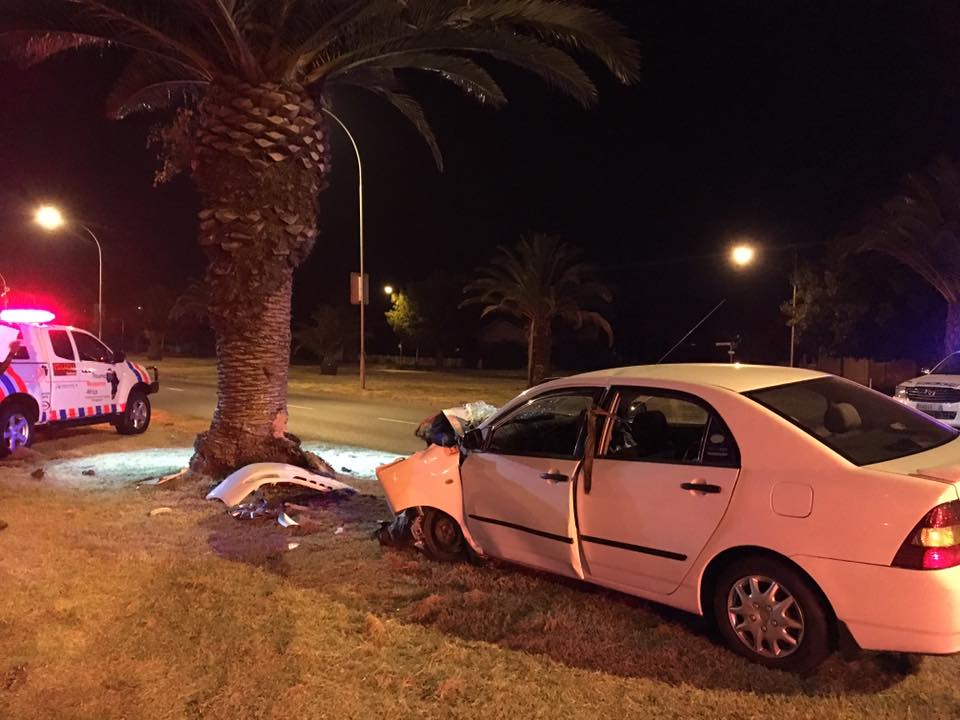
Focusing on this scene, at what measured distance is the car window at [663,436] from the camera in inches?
162

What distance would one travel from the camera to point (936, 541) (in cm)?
340

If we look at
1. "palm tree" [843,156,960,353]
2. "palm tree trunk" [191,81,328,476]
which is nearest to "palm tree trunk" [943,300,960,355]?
"palm tree" [843,156,960,353]

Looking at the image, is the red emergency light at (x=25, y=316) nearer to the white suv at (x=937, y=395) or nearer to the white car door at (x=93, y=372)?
the white car door at (x=93, y=372)

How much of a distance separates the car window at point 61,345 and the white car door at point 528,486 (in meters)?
8.97

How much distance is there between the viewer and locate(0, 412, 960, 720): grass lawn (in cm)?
359

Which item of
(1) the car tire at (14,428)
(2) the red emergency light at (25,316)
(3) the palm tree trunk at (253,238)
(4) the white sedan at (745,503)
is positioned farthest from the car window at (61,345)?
(4) the white sedan at (745,503)

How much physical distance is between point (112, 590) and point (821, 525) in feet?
14.4

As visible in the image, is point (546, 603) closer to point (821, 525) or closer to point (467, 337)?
point (821, 525)

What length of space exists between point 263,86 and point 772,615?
23.8 feet

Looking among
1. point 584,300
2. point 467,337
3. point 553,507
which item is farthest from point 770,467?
point 467,337

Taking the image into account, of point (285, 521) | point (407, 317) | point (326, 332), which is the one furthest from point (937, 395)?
point (407, 317)

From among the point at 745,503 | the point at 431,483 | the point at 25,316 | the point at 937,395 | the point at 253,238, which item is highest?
the point at 253,238

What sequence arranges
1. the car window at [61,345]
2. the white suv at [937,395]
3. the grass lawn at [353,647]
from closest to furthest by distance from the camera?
the grass lawn at [353,647]
the car window at [61,345]
the white suv at [937,395]

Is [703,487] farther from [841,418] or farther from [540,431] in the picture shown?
[540,431]
